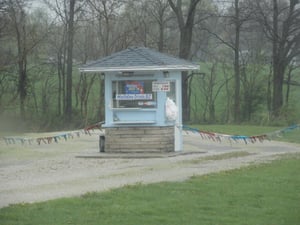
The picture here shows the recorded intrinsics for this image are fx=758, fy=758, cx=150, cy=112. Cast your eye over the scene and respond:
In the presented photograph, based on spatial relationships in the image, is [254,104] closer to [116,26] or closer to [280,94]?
[280,94]

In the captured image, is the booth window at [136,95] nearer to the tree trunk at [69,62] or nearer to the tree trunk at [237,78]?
the tree trunk at [69,62]

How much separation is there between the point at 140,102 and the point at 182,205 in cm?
1043

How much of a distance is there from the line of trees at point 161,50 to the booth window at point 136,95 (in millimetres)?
20418

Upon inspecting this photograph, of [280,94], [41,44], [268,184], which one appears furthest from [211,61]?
[268,184]

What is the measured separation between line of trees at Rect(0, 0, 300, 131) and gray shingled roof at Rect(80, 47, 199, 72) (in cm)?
1999

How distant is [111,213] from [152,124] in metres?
10.9

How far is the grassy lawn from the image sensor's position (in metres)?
10.1

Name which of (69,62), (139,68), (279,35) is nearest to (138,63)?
(139,68)

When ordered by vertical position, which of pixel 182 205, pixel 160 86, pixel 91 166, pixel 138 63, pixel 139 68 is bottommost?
pixel 91 166

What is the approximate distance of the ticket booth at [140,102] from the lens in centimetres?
2138

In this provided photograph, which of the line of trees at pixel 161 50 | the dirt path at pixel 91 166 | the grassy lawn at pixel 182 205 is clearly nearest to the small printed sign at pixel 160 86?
the dirt path at pixel 91 166

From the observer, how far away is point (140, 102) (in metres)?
21.6

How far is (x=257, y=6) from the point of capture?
44531mm

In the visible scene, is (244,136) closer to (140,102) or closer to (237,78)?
(140,102)
